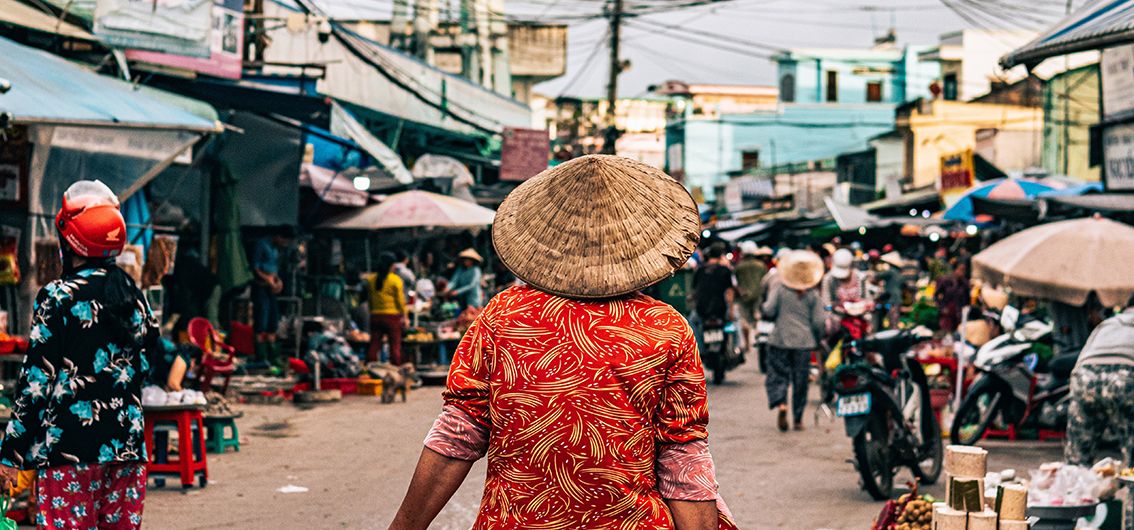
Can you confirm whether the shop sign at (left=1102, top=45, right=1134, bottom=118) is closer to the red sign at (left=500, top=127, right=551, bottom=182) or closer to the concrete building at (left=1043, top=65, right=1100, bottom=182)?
the red sign at (left=500, top=127, right=551, bottom=182)

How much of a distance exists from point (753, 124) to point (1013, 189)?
48678 mm

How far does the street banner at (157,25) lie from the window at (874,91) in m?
58.5

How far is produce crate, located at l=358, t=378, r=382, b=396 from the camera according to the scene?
15391 mm

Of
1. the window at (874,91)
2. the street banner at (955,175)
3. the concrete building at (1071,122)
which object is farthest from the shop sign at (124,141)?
the window at (874,91)

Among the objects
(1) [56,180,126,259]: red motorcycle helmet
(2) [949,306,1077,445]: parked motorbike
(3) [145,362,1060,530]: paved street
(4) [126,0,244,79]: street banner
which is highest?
(4) [126,0,244,79]: street banner

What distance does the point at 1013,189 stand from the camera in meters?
18.6

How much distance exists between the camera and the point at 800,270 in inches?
492

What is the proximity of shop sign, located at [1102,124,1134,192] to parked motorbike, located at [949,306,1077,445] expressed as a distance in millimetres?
2149

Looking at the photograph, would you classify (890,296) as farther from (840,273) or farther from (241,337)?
(241,337)

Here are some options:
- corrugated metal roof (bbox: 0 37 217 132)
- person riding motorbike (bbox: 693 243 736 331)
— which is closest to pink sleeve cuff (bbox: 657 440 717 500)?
corrugated metal roof (bbox: 0 37 217 132)

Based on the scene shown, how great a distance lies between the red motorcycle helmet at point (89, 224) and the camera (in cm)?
520

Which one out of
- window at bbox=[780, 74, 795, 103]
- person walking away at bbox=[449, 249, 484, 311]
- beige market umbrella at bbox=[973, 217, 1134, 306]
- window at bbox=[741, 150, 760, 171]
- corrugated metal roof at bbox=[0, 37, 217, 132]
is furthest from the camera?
A: window at bbox=[780, 74, 795, 103]

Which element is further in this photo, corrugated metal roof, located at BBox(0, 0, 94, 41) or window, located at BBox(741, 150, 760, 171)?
window, located at BBox(741, 150, 760, 171)

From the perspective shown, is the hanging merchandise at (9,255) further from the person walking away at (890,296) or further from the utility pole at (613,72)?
the utility pole at (613,72)
